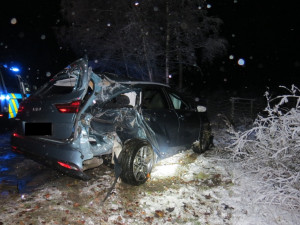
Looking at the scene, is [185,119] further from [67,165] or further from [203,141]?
[67,165]

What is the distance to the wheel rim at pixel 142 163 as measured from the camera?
3.32 metres

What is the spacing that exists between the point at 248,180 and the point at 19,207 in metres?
3.28

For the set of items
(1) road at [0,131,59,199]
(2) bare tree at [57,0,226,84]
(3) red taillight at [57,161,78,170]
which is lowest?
(1) road at [0,131,59,199]

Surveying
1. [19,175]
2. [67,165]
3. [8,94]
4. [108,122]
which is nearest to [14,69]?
[8,94]

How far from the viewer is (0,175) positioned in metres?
3.64

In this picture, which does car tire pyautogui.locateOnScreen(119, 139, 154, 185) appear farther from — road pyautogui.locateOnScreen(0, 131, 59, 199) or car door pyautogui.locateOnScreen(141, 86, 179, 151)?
road pyautogui.locateOnScreen(0, 131, 59, 199)

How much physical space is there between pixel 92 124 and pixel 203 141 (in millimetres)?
3221

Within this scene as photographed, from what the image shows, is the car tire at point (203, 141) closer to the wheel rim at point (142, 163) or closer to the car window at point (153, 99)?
the car window at point (153, 99)

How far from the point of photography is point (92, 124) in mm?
2908

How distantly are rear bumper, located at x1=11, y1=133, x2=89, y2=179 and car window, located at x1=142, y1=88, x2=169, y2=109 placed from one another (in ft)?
4.33

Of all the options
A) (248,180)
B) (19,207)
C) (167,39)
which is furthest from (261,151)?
(167,39)

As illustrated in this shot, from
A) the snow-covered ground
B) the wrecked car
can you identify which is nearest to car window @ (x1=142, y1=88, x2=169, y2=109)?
the wrecked car

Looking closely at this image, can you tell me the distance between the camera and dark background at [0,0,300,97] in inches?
578

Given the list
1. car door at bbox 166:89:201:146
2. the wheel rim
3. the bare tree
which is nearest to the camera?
the wheel rim
